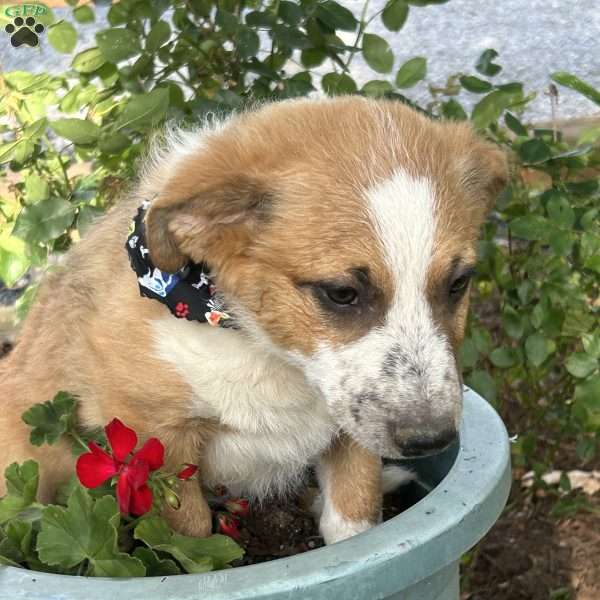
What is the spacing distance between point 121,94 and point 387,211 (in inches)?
52.0

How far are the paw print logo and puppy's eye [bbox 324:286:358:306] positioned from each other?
4.54 feet

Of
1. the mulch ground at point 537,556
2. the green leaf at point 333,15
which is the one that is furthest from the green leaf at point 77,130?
the mulch ground at point 537,556

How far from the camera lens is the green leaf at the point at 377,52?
9.03 feet

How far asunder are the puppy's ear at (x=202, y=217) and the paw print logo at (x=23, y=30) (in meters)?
1.05

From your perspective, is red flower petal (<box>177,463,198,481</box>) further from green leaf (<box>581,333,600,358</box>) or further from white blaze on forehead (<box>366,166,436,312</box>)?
green leaf (<box>581,333,600,358</box>)

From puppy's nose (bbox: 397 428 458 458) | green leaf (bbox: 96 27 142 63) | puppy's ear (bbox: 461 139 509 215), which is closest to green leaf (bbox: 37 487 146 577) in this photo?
puppy's nose (bbox: 397 428 458 458)

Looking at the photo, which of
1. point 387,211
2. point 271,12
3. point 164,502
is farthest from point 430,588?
point 271,12

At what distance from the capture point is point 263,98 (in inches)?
110

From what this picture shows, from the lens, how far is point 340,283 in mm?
1861

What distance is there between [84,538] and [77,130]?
3.98ft

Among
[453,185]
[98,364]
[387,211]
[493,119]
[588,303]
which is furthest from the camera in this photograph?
[588,303]

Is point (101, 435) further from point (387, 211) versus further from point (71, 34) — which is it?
point (71, 34)

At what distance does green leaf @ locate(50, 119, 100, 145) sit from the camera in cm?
254

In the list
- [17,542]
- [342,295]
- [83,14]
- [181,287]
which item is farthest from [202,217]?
[83,14]
